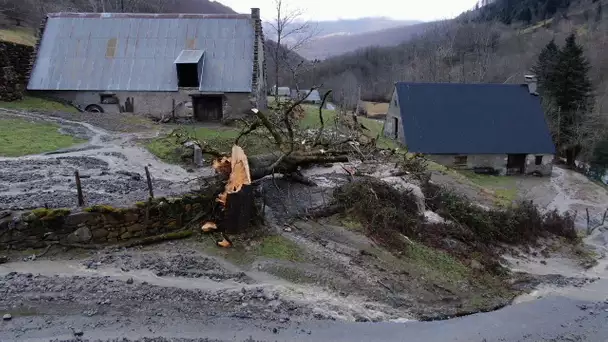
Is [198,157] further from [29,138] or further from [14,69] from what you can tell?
[14,69]

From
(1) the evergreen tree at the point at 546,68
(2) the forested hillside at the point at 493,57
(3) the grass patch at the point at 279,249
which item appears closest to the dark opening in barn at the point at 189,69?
(3) the grass patch at the point at 279,249

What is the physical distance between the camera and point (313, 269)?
10.9 m

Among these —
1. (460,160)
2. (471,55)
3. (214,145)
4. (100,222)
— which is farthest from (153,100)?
(471,55)

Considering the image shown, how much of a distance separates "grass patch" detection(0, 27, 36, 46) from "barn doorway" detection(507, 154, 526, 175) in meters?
37.7

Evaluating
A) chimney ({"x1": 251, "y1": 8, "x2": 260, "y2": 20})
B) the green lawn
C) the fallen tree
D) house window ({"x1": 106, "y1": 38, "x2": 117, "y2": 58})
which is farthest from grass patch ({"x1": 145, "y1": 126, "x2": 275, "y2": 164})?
chimney ({"x1": 251, "y1": 8, "x2": 260, "y2": 20})

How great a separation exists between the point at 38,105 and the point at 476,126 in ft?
84.6

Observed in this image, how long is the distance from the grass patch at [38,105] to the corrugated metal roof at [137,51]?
0.79 m

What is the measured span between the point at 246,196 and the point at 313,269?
97.9 inches

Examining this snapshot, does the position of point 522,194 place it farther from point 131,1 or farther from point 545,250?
point 131,1

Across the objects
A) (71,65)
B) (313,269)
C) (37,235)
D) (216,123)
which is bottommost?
(313,269)

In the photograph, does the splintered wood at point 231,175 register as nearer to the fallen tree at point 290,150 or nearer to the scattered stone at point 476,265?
the fallen tree at point 290,150

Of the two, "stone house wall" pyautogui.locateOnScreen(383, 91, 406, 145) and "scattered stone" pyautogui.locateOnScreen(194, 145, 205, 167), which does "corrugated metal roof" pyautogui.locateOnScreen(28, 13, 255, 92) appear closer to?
"scattered stone" pyautogui.locateOnScreen(194, 145, 205, 167)

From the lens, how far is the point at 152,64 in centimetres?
2550

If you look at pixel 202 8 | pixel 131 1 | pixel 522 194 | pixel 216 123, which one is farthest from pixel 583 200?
pixel 202 8
